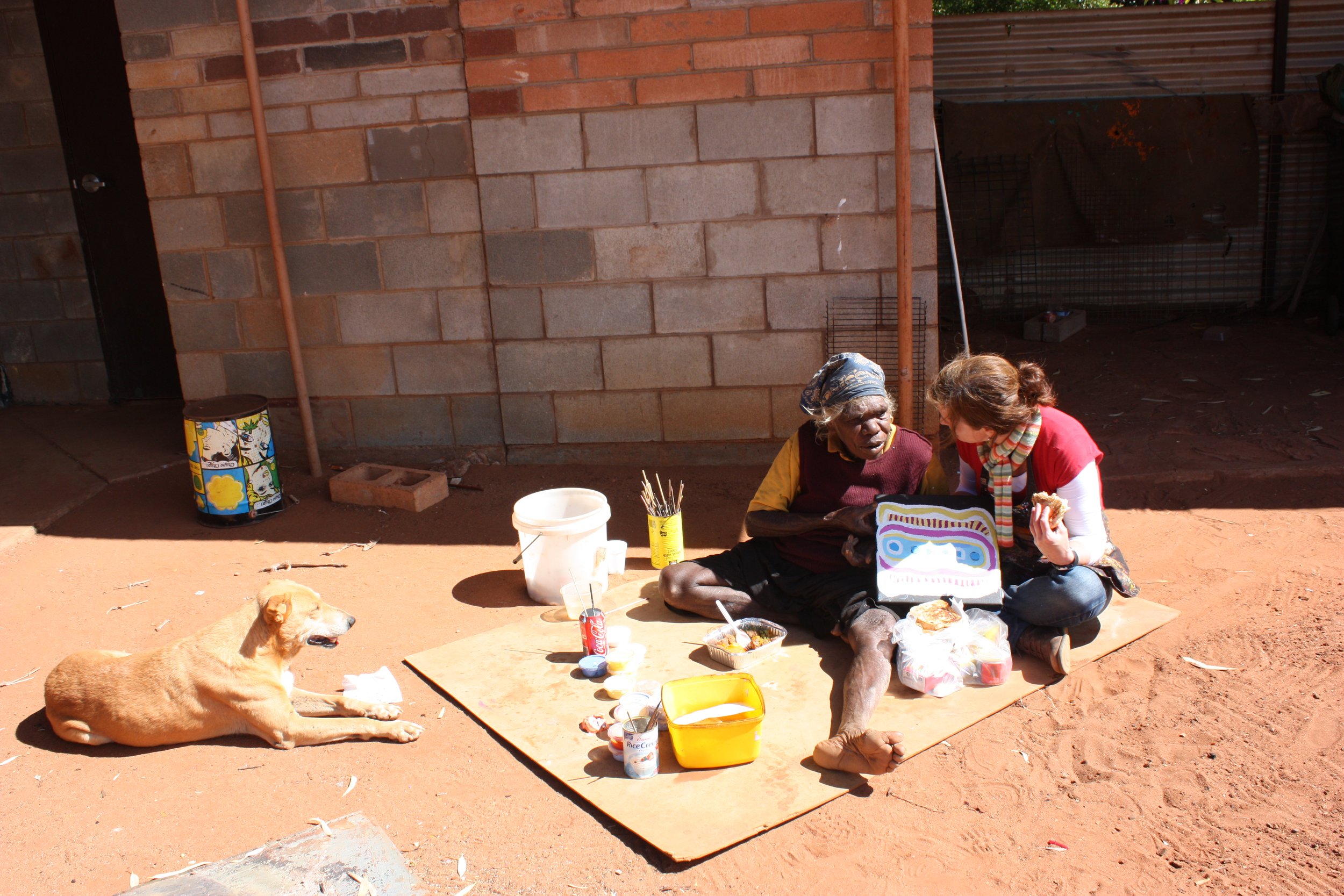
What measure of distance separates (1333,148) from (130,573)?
1028 centimetres

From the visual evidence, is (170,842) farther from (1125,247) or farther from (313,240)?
(1125,247)

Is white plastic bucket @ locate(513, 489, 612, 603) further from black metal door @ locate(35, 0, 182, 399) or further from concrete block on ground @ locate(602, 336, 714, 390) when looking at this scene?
black metal door @ locate(35, 0, 182, 399)

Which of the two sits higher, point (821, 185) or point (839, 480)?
point (821, 185)

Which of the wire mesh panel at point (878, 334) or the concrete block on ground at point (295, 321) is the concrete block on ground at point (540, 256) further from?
the wire mesh panel at point (878, 334)

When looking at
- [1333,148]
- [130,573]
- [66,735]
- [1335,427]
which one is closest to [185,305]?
[130,573]

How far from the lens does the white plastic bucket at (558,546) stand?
182 inches

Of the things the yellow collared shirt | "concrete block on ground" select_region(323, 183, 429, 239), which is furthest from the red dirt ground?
"concrete block on ground" select_region(323, 183, 429, 239)

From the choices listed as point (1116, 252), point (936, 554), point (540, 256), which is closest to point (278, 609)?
point (936, 554)

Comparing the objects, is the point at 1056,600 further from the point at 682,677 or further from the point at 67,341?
the point at 67,341

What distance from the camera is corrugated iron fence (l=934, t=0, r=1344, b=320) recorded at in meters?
9.37

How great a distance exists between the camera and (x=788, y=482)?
4.28 meters

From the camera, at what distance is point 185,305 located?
681 centimetres

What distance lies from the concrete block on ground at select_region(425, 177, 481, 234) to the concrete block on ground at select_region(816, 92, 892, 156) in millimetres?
2114

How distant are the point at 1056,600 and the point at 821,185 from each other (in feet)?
9.96
